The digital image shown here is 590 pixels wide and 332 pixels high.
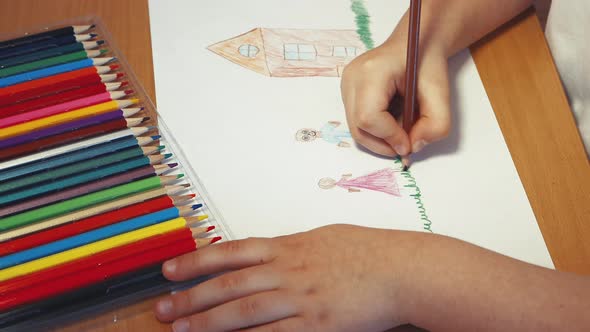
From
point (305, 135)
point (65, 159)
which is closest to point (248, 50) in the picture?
point (305, 135)

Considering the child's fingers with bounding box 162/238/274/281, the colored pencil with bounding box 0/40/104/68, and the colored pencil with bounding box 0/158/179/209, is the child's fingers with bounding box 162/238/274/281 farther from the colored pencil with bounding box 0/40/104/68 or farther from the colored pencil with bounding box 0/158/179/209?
the colored pencil with bounding box 0/40/104/68

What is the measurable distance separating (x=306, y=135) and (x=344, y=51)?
0.13 meters

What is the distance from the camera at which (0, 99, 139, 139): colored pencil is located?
52 cm

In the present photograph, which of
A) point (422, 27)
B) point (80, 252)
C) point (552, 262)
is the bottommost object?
point (552, 262)

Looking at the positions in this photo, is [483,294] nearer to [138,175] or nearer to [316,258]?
[316,258]

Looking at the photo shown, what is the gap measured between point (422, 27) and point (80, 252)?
0.43 m

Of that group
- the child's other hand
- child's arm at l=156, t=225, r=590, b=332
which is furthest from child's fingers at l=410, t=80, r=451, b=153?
child's arm at l=156, t=225, r=590, b=332

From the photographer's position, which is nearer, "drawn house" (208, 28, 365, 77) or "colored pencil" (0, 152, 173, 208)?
"colored pencil" (0, 152, 173, 208)

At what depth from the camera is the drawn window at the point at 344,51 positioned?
63 cm

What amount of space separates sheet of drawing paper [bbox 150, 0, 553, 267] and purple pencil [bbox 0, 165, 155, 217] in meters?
0.06

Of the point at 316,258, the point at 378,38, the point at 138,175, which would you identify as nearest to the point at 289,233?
the point at 316,258

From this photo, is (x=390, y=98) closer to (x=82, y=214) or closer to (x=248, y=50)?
(x=248, y=50)

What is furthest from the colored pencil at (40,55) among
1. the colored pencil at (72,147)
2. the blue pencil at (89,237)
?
the blue pencil at (89,237)

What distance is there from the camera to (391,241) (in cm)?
47
